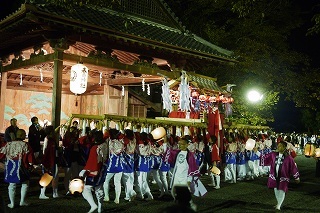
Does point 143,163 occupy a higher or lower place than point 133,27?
lower

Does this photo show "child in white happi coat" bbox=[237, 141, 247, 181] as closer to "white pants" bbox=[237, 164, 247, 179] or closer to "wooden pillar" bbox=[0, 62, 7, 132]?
"white pants" bbox=[237, 164, 247, 179]

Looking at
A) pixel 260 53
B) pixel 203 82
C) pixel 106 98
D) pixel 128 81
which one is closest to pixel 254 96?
pixel 260 53

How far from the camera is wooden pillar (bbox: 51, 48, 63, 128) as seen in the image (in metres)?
11.8

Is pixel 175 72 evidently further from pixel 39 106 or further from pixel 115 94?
pixel 39 106

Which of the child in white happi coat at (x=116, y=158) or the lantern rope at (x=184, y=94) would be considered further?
the lantern rope at (x=184, y=94)

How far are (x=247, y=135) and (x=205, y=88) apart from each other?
2.98 meters

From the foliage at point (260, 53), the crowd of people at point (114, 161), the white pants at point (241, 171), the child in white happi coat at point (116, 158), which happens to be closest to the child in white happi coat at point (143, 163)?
the crowd of people at point (114, 161)

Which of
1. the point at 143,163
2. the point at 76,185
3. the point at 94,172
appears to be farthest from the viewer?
the point at 143,163

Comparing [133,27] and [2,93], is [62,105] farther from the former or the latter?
[133,27]

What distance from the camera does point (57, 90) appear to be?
→ 39.2ft

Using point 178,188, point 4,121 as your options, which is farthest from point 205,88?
point 178,188

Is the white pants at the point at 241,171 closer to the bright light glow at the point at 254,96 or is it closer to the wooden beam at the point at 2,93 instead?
the bright light glow at the point at 254,96

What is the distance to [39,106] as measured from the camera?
1795 cm

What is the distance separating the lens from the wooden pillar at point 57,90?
38.7ft
